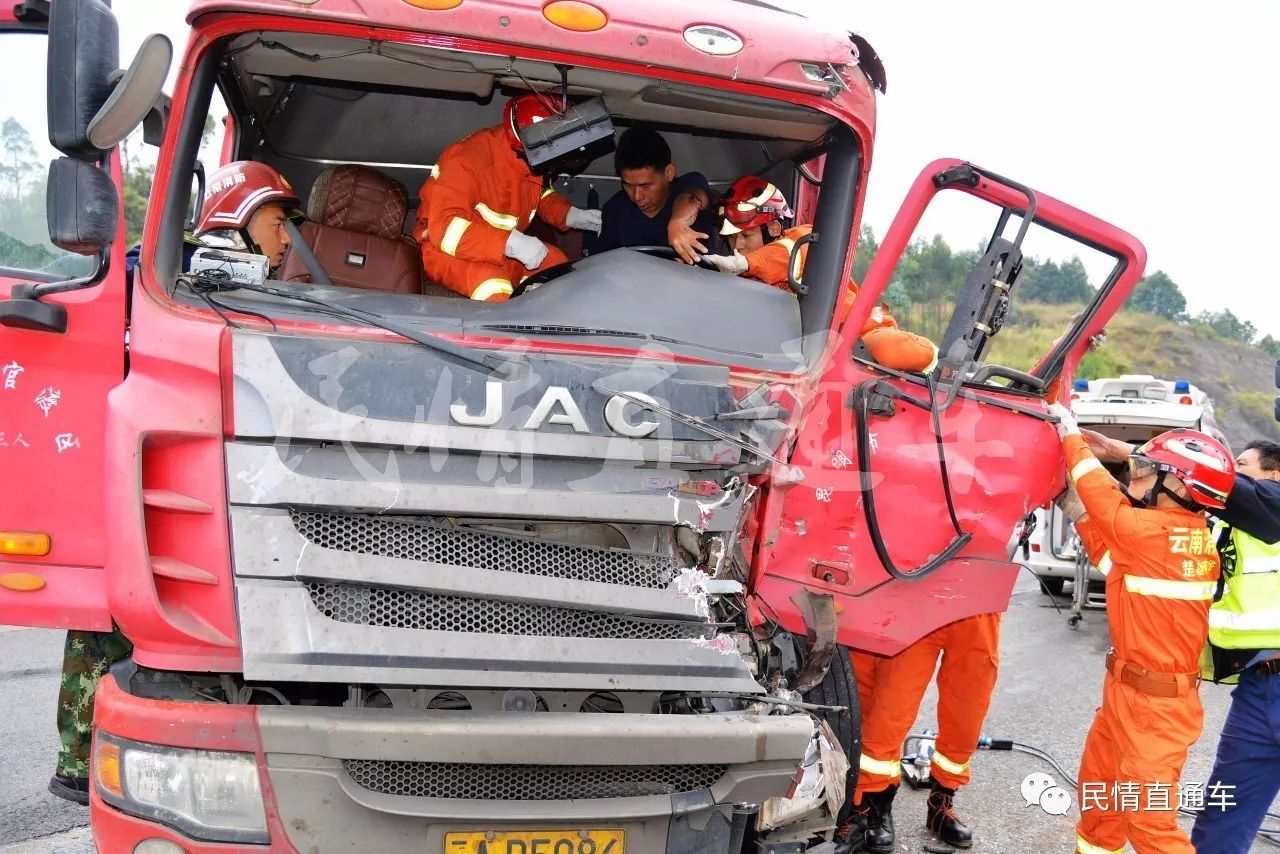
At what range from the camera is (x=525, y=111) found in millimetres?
3580

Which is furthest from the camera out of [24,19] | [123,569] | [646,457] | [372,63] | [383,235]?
[383,235]

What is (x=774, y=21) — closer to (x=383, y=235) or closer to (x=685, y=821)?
(x=383, y=235)

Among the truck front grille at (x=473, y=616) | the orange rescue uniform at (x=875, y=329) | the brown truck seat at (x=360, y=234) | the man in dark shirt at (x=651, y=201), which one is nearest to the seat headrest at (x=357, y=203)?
the brown truck seat at (x=360, y=234)

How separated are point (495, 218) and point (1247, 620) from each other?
3105 millimetres

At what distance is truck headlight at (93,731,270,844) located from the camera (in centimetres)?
255

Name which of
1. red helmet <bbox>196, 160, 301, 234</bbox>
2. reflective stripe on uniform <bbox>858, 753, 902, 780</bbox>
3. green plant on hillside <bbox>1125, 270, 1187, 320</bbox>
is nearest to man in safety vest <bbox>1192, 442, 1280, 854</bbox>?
reflective stripe on uniform <bbox>858, 753, 902, 780</bbox>

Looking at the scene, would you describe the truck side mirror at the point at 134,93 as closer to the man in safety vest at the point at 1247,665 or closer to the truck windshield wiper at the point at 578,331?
the truck windshield wiper at the point at 578,331

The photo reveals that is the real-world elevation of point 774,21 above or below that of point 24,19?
above

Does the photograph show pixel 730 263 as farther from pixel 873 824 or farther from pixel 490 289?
pixel 873 824

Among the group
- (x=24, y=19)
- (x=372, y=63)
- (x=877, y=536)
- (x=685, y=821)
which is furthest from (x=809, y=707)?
(x=24, y=19)

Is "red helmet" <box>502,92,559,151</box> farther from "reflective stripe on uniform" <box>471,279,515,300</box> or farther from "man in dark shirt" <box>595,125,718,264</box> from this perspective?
"man in dark shirt" <box>595,125,718,264</box>

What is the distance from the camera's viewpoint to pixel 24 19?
10.6ft

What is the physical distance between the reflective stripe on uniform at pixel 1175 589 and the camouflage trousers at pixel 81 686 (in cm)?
347

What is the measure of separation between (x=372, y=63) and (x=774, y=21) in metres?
1.28
